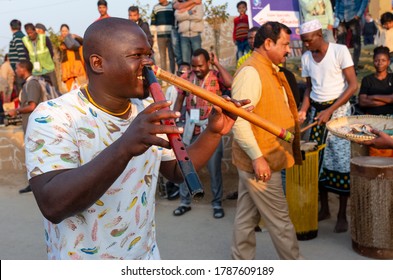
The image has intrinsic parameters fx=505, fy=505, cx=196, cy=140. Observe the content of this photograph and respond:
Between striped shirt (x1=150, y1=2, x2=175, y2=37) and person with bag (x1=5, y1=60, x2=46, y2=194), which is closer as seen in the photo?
person with bag (x1=5, y1=60, x2=46, y2=194)

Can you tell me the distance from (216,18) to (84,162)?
37.2 feet

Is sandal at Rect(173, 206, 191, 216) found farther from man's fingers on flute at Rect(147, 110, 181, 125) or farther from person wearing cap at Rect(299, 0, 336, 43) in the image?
man's fingers on flute at Rect(147, 110, 181, 125)

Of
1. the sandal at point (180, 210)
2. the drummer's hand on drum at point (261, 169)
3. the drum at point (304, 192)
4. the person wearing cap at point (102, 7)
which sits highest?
the person wearing cap at point (102, 7)

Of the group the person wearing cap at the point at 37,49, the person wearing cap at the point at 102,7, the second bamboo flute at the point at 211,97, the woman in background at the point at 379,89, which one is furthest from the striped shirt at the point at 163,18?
the second bamboo flute at the point at 211,97

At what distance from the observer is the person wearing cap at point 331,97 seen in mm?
4832

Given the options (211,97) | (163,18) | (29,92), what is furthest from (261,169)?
(163,18)

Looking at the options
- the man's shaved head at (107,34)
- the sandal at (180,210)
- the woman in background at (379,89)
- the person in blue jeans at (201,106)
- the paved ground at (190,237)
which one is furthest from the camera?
the sandal at (180,210)

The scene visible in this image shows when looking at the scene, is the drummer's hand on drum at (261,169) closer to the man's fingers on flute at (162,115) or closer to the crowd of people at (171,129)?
the crowd of people at (171,129)

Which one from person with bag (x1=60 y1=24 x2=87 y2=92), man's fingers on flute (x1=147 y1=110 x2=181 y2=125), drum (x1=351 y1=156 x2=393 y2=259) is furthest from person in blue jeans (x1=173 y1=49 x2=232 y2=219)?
person with bag (x1=60 y1=24 x2=87 y2=92)

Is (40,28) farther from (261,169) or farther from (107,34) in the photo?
(107,34)

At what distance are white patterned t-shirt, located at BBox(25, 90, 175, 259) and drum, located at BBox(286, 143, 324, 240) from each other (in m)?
2.90

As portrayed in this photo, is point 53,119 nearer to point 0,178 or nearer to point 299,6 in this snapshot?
point 299,6

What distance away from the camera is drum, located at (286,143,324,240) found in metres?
4.65

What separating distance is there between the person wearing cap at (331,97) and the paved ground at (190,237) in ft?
1.56
